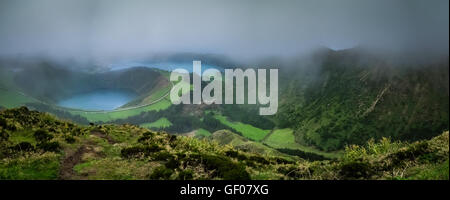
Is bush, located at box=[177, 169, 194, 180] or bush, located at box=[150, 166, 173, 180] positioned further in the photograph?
bush, located at box=[150, 166, 173, 180]

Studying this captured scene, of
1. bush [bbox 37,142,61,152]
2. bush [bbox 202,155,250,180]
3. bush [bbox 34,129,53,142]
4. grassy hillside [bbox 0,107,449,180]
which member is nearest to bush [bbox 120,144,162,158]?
grassy hillside [bbox 0,107,449,180]

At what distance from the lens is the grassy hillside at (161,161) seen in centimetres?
1809

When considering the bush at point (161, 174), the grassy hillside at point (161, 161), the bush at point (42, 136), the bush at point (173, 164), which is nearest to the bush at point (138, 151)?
the grassy hillside at point (161, 161)

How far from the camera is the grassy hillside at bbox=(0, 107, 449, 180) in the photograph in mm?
18094

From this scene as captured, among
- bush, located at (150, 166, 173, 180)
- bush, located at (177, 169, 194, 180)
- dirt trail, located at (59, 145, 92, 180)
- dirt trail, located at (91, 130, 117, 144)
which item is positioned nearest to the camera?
bush, located at (177, 169, 194, 180)

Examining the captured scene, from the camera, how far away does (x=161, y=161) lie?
22719mm

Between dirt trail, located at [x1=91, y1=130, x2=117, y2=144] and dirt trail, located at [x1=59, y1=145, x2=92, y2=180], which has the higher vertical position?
dirt trail, located at [x1=91, y1=130, x2=117, y2=144]

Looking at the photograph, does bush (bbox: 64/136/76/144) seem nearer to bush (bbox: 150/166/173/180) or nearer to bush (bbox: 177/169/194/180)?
bush (bbox: 150/166/173/180)

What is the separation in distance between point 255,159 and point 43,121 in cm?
2189
